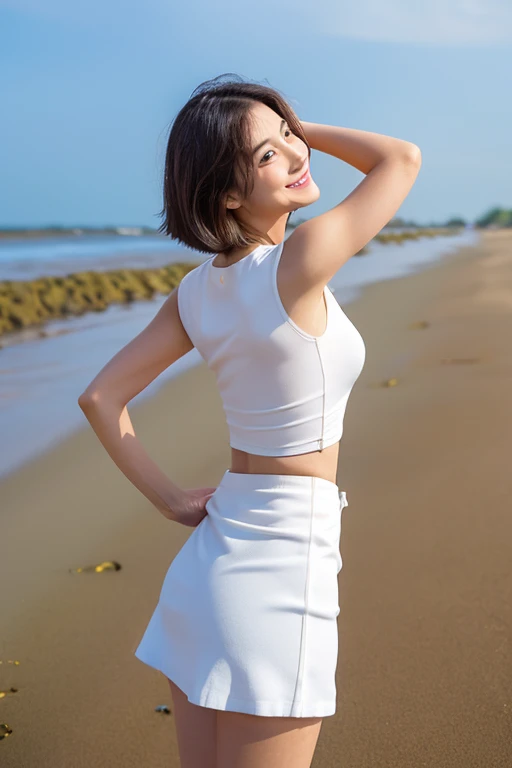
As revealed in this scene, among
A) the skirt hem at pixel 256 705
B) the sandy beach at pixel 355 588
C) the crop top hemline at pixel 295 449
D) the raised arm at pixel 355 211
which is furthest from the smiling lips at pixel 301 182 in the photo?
the sandy beach at pixel 355 588

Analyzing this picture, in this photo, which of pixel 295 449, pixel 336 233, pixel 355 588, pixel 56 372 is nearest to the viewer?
pixel 336 233

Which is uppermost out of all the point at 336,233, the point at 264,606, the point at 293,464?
the point at 336,233

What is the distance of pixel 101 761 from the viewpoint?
2582 mm

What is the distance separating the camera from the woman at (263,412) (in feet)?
4.96

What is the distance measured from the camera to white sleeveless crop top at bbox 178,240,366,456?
151cm

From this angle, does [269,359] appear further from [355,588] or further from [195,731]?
[355,588]

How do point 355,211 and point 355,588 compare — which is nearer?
point 355,211

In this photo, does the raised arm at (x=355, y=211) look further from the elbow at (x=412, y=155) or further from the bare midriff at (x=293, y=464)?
the bare midriff at (x=293, y=464)

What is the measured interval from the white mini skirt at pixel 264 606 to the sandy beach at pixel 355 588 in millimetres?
1122

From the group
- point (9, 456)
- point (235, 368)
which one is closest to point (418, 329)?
point (9, 456)

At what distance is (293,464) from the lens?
63.1 inches

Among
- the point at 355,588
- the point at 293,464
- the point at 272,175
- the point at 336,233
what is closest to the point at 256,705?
the point at 293,464

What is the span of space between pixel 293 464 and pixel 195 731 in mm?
571

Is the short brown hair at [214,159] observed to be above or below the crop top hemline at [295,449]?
above
